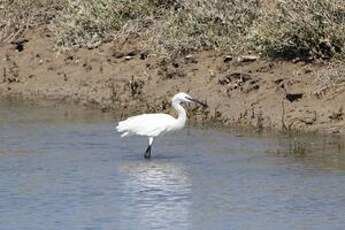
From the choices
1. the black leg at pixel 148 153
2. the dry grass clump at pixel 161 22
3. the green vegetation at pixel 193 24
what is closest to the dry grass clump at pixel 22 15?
the green vegetation at pixel 193 24

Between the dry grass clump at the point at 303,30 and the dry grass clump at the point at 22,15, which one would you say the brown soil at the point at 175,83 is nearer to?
the dry grass clump at the point at 303,30

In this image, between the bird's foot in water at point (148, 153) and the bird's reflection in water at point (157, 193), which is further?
the bird's foot in water at point (148, 153)

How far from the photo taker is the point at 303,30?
16969mm

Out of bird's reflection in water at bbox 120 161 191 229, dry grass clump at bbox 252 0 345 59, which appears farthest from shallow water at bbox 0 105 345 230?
dry grass clump at bbox 252 0 345 59

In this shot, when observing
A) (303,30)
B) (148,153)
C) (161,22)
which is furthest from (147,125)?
(161,22)

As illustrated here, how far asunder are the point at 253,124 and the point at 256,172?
279cm

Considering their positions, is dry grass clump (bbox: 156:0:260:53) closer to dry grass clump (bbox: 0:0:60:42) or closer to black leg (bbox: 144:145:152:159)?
dry grass clump (bbox: 0:0:60:42)

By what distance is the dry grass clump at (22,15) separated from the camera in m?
21.8

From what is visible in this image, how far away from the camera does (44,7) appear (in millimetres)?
22219

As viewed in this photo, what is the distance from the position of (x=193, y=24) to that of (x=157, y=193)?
22.3ft

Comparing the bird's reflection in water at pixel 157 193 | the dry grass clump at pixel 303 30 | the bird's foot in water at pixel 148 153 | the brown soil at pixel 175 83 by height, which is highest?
the dry grass clump at pixel 303 30

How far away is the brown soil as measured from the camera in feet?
52.1

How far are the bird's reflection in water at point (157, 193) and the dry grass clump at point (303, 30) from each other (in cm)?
382

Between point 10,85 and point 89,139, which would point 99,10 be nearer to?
point 10,85
